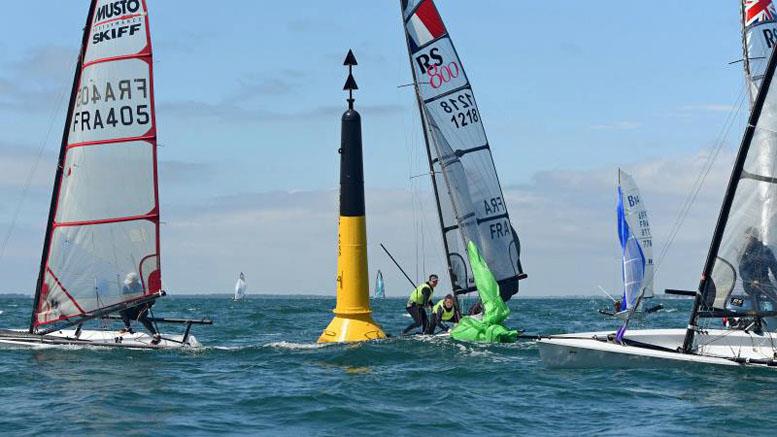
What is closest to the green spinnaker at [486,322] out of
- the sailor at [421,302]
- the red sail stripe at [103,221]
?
the sailor at [421,302]

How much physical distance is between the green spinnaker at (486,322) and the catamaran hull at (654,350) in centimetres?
214

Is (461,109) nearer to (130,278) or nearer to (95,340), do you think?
(130,278)

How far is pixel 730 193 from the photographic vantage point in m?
16.7

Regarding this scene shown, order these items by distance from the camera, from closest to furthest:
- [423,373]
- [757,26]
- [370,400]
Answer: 1. [370,400]
2. [423,373]
3. [757,26]

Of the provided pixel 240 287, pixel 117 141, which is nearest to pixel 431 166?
pixel 117 141

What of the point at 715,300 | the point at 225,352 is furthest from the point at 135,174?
the point at 715,300

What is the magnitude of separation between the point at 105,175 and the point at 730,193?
38.0ft

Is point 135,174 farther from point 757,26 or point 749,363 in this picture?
point 757,26

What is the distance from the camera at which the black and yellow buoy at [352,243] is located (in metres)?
19.7

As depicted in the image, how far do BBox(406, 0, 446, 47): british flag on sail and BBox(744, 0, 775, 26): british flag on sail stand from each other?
22.0 feet

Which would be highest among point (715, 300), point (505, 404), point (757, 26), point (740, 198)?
point (757, 26)

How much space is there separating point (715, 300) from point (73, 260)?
11994 mm

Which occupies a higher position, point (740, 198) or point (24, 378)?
point (740, 198)

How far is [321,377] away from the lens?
16078mm
